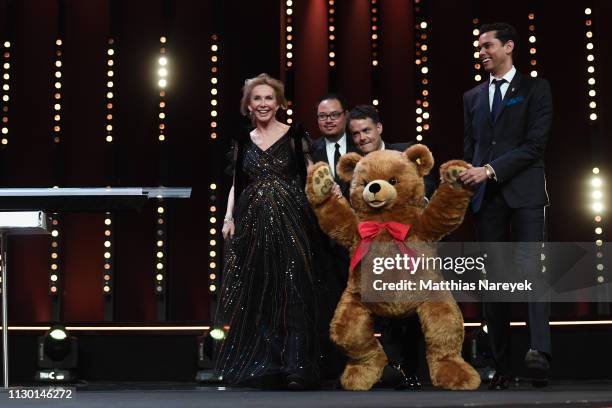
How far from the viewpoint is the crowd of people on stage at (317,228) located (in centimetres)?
379

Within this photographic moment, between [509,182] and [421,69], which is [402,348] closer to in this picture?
[509,182]

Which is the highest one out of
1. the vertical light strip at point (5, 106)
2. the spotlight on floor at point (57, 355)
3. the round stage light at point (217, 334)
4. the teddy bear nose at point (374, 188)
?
the vertical light strip at point (5, 106)

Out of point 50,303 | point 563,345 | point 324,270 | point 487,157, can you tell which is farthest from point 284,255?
point 50,303

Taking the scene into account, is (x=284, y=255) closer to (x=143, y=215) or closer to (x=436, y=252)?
(x=436, y=252)

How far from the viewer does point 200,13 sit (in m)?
6.52

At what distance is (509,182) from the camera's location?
3.80m

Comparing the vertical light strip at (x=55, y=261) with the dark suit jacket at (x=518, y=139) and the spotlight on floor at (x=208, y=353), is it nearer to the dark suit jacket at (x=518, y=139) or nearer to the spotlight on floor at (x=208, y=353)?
the spotlight on floor at (x=208, y=353)

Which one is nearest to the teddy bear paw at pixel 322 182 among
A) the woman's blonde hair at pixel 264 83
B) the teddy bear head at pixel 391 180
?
the teddy bear head at pixel 391 180

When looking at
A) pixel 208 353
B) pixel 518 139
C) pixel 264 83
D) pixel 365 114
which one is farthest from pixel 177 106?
pixel 518 139

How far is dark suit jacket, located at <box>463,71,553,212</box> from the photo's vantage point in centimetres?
377

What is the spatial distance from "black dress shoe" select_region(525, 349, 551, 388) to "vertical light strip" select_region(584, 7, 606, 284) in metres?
2.36

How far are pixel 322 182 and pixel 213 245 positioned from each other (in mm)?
2588

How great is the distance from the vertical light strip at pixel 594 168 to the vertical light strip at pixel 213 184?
2432 mm

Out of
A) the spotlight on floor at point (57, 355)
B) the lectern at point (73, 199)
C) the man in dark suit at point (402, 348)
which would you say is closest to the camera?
the lectern at point (73, 199)
